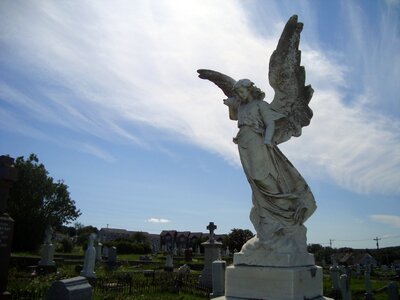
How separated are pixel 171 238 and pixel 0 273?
Result: 310ft

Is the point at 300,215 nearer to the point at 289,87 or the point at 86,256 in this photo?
the point at 289,87

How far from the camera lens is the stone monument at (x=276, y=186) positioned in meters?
4.11

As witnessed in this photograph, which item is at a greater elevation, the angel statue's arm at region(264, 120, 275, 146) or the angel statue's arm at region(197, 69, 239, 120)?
the angel statue's arm at region(197, 69, 239, 120)

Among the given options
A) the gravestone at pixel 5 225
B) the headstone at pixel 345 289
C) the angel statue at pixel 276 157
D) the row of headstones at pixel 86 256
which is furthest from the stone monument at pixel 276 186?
the row of headstones at pixel 86 256

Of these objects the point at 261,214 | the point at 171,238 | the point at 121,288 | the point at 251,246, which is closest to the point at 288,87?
the point at 261,214

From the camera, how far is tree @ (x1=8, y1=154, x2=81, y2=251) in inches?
1382

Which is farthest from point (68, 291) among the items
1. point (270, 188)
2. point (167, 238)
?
point (167, 238)

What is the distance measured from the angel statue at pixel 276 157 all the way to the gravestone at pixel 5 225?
718cm

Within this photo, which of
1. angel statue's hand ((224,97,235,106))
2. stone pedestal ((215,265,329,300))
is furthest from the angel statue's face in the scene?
stone pedestal ((215,265,329,300))

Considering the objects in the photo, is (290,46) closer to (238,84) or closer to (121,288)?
(238,84)

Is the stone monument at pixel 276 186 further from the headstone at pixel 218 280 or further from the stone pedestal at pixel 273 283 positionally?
the headstone at pixel 218 280

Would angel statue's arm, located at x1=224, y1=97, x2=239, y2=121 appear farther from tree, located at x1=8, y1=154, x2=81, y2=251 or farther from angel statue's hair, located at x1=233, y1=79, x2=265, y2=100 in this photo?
tree, located at x1=8, y1=154, x2=81, y2=251

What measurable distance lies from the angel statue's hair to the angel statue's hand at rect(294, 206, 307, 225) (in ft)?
5.47

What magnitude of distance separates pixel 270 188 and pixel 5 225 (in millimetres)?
7701
